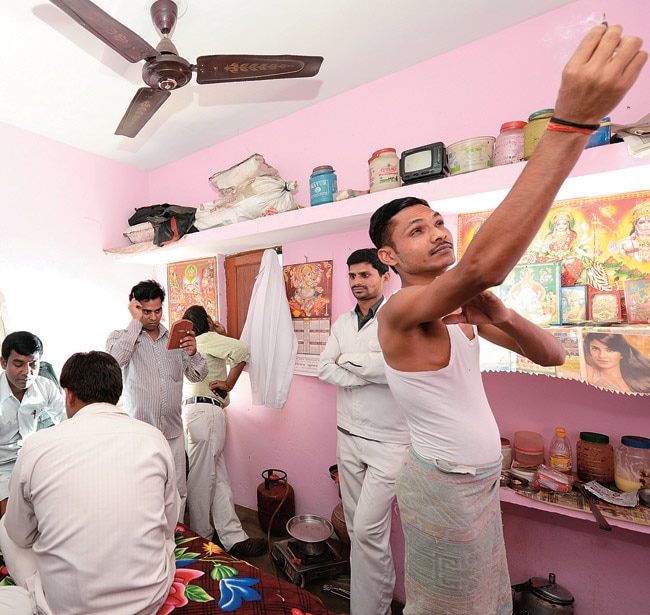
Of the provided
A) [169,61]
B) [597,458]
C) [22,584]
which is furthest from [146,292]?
[597,458]

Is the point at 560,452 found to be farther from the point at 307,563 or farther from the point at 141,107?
the point at 141,107

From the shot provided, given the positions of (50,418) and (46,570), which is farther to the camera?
(50,418)

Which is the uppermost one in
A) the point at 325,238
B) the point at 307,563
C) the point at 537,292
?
the point at 325,238

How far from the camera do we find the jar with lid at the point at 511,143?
180 cm

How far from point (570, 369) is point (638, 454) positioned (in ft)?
1.64

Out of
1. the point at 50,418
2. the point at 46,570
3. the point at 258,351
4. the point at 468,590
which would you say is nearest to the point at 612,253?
the point at 468,590

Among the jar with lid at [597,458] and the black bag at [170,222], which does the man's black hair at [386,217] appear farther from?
the black bag at [170,222]

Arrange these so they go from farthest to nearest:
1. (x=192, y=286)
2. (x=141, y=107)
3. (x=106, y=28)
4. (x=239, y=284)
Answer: (x=192, y=286), (x=239, y=284), (x=141, y=107), (x=106, y=28)

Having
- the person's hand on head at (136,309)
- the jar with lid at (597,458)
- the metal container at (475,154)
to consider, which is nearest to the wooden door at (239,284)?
the person's hand on head at (136,309)

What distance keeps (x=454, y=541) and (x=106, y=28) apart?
2054 mm

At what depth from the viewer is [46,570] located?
48.8 inches

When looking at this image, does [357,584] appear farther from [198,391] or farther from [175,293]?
[175,293]

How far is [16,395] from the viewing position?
7.96ft

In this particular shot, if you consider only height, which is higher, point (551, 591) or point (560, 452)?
point (560, 452)
